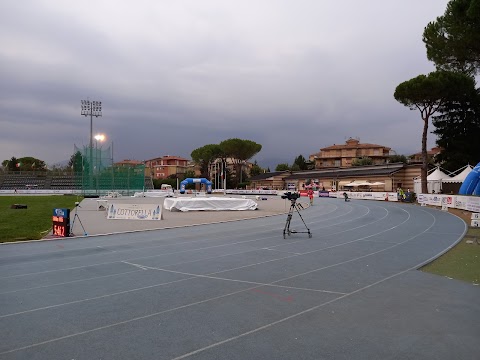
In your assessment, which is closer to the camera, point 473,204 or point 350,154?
point 473,204

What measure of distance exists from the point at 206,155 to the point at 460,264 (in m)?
87.3

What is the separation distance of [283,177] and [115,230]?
67682 millimetres

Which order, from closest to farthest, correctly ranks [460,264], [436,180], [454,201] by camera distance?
[460,264] < [454,201] < [436,180]

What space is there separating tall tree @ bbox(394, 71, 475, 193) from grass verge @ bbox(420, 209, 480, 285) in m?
29.9

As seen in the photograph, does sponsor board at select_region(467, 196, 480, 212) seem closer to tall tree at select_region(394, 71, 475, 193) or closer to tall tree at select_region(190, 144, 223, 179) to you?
tall tree at select_region(394, 71, 475, 193)

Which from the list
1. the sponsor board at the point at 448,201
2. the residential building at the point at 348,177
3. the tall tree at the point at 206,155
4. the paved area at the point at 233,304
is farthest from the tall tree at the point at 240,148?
the paved area at the point at 233,304

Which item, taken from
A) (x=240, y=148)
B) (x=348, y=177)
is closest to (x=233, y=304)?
(x=348, y=177)

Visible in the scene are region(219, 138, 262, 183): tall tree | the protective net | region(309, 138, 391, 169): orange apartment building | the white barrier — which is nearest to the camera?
the white barrier

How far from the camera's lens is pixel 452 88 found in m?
37.1

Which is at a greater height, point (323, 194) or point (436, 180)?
point (436, 180)

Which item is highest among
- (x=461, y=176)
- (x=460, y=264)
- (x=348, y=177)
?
(x=348, y=177)

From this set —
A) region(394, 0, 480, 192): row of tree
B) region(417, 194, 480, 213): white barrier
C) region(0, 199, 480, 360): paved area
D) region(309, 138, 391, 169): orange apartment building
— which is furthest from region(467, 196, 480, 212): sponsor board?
region(309, 138, 391, 169): orange apartment building

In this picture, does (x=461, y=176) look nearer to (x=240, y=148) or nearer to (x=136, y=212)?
(x=136, y=212)

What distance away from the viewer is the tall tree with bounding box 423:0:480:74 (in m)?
20.1
